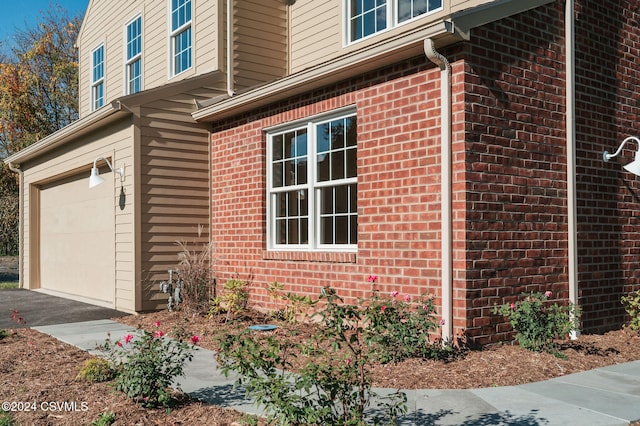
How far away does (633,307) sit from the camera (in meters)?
7.88

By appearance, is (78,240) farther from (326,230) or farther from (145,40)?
(326,230)

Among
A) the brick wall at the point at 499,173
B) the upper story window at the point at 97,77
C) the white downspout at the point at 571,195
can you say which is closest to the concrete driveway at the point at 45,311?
the brick wall at the point at 499,173

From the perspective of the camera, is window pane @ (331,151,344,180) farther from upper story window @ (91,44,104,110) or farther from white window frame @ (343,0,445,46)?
upper story window @ (91,44,104,110)

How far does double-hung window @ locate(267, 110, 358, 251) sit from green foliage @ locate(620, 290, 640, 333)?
3.59 metres

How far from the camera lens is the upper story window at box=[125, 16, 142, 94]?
43.9 feet

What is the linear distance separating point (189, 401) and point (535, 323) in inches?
140

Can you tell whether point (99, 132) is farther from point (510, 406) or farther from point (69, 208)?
point (510, 406)

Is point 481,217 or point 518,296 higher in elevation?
point 481,217

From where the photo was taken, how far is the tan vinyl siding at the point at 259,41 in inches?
428

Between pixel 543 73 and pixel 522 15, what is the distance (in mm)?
709

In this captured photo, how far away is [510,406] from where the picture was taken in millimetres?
4527

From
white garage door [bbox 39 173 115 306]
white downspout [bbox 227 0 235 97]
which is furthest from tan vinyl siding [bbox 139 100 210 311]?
white garage door [bbox 39 173 115 306]

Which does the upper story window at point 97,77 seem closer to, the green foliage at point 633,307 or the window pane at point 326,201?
the window pane at point 326,201

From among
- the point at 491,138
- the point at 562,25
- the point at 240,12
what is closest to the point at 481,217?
the point at 491,138
